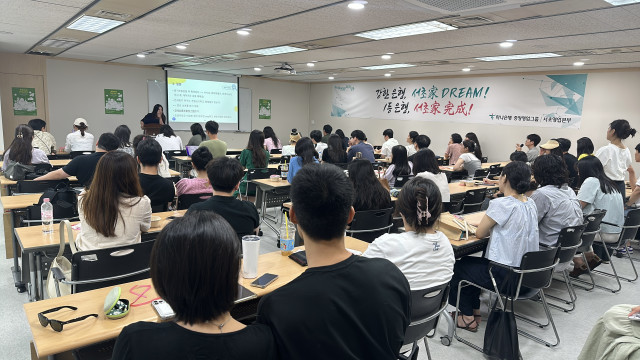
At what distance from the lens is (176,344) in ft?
2.84

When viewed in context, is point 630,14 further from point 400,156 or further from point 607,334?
point 607,334

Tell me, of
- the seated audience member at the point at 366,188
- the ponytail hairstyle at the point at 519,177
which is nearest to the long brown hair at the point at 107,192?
the seated audience member at the point at 366,188

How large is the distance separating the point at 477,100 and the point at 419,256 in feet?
26.4

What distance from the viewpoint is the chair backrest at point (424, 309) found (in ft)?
5.98

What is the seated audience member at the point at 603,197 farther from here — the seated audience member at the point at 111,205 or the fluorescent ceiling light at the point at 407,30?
the seated audience member at the point at 111,205

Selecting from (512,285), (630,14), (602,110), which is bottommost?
(512,285)

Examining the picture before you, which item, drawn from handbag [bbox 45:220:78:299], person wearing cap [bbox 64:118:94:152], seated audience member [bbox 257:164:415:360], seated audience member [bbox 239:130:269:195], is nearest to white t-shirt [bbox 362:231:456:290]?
seated audience member [bbox 257:164:415:360]

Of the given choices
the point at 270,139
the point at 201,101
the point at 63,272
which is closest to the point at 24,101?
Result: the point at 201,101

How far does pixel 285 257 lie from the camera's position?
7.18 feet

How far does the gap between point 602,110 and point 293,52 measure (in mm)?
5793

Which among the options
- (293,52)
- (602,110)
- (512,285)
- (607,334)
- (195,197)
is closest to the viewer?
(607,334)

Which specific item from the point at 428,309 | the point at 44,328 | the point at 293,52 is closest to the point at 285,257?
the point at 428,309

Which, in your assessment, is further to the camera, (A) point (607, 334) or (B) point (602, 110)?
(B) point (602, 110)

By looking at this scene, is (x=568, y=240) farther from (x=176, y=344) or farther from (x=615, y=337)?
(x=176, y=344)
